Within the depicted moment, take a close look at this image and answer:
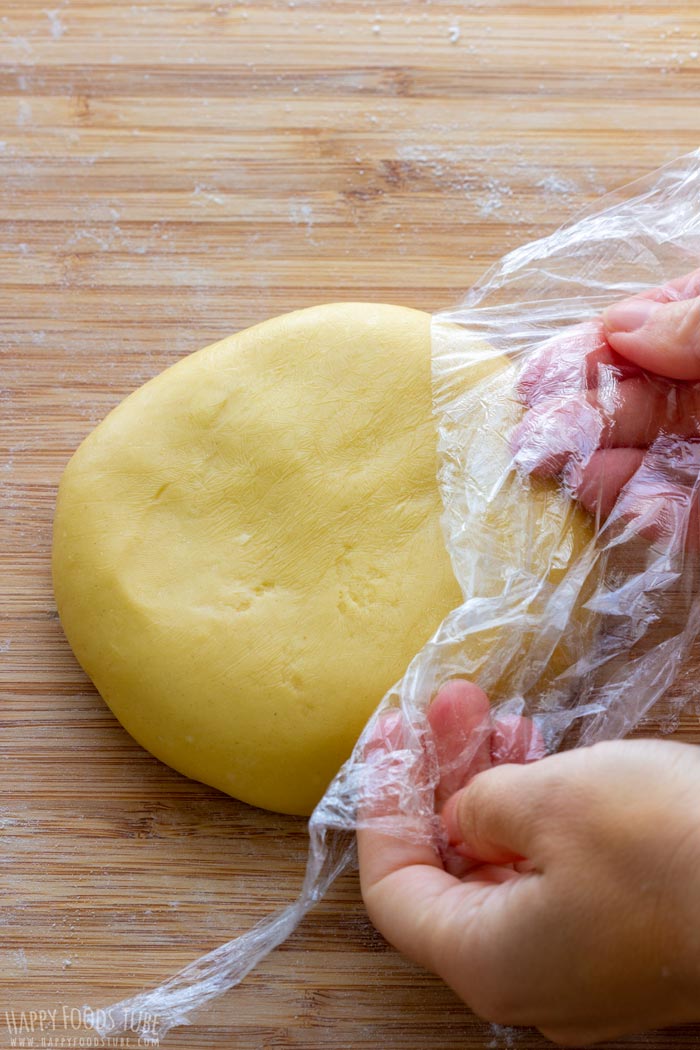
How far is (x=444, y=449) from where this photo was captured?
101 cm

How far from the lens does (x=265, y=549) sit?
1005 mm

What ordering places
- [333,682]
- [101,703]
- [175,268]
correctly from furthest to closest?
[175,268] → [101,703] → [333,682]

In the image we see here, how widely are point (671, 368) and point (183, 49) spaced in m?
0.83

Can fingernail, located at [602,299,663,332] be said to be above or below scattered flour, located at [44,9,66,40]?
below

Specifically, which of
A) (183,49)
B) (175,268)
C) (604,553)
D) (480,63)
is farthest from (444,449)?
(183,49)

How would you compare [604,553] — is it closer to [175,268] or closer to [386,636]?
[386,636]

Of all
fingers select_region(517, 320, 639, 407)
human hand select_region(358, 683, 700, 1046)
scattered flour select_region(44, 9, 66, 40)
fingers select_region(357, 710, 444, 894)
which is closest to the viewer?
human hand select_region(358, 683, 700, 1046)

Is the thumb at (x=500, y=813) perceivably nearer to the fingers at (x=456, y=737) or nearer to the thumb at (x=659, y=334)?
the fingers at (x=456, y=737)

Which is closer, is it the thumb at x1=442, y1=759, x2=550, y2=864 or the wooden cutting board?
the thumb at x1=442, y1=759, x2=550, y2=864

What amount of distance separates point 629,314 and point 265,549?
1.51 feet

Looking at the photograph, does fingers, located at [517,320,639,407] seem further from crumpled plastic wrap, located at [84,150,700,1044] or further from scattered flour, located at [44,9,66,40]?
scattered flour, located at [44,9,66,40]

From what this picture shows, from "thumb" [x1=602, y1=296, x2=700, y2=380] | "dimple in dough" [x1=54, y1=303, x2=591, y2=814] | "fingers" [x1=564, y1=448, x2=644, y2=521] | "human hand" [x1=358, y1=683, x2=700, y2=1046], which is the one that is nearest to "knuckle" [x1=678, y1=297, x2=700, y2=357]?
"thumb" [x1=602, y1=296, x2=700, y2=380]

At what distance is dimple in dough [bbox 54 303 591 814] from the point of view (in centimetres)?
96

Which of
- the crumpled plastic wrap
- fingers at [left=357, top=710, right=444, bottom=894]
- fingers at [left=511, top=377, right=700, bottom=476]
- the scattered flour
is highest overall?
the scattered flour
